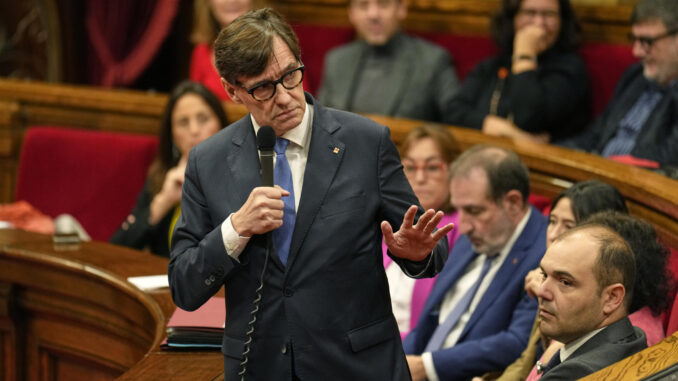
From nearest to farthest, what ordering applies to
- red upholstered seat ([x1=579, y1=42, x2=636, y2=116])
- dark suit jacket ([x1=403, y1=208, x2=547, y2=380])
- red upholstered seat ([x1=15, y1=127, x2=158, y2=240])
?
dark suit jacket ([x1=403, y1=208, x2=547, y2=380])
red upholstered seat ([x1=579, y1=42, x2=636, y2=116])
red upholstered seat ([x1=15, y1=127, x2=158, y2=240])

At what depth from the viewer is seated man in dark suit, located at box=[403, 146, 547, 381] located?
228 centimetres

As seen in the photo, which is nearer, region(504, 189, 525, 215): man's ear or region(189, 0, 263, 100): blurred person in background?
region(504, 189, 525, 215): man's ear

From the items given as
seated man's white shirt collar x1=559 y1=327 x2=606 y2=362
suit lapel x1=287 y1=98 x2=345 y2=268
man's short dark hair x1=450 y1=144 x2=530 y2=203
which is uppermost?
suit lapel x1=287 y1=98 x2=345 y2=268

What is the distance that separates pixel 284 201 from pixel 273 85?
182 millimetres

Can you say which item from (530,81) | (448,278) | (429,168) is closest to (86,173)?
(429,168)

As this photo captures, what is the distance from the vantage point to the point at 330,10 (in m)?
4.54

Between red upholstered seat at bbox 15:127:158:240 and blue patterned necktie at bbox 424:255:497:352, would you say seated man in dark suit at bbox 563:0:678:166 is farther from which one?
red upholstered seat at bbox 15:127:158:240

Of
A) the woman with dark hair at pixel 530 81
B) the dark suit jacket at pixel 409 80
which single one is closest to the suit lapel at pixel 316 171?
the woman with dark hair at pixel 530 81

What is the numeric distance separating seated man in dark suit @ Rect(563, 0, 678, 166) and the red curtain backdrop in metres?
2.54

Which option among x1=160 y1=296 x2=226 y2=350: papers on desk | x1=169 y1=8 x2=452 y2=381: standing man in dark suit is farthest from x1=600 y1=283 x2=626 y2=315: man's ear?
x1=160 y1=296 x2=226 y2=350: papers on desk

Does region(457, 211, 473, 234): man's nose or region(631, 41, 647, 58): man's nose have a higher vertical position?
region(631, 41, 647, 58): man's nose

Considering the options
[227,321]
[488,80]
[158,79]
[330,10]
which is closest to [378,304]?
[227,321]

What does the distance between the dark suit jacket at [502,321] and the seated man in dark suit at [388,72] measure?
132 centimetres

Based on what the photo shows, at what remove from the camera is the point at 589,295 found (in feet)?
5.58
